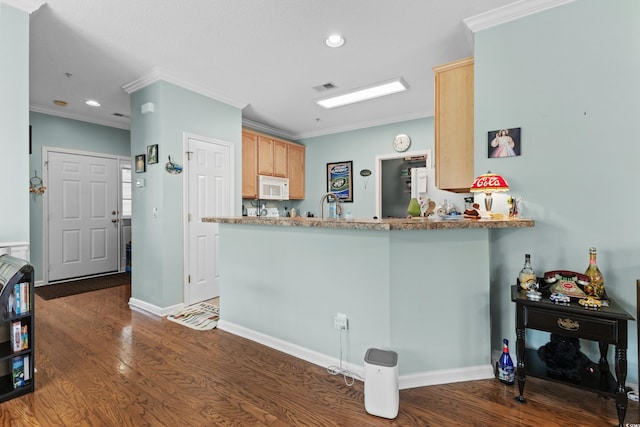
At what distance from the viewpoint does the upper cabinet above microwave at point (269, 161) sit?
4832 millimetres

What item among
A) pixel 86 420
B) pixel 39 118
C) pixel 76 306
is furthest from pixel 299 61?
pixel 39 118

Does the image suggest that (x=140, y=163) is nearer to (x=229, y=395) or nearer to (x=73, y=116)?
(x=73, y=116)

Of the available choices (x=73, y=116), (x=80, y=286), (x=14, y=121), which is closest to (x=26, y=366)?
(x=14, y=121)

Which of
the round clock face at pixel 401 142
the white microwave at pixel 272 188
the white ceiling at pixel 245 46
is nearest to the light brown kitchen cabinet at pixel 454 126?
the white ceiling at pixel 245 46

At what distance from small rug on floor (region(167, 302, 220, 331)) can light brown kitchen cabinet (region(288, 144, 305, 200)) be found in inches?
110

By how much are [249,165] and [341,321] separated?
3.38 meters

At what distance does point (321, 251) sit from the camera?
89.0 inches

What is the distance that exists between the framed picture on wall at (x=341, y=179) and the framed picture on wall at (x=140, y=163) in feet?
10.3

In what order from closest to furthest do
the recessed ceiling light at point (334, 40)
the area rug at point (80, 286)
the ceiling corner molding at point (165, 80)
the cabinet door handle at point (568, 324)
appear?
the cabinet door handle at point (568, 324) < the recessed ceiling light at point (334, 40) < the ceiling corner molding at point (165, 80) < the area rug at point (80, 286)

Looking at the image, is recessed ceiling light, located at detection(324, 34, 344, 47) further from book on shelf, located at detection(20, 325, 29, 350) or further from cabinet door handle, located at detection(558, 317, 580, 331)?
book on shelf, located at detection(20, 325, 29, 350)

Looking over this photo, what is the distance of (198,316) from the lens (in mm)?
3264

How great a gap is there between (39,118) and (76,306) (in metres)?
2.88

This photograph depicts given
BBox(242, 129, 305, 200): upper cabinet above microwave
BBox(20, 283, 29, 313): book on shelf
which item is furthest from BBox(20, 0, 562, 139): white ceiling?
BBox(20, 283, 29, 313): book on shelf

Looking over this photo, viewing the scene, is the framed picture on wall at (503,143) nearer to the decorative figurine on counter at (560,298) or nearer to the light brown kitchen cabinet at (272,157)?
the decorative figurine on counter at (560,298)
